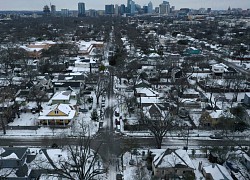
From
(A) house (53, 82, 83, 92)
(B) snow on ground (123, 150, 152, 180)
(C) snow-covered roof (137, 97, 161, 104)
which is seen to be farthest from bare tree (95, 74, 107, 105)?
(B) snow on ground (123, 150, 152, 180)

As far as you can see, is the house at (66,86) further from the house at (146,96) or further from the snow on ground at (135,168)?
the snow on ground at (135,168)

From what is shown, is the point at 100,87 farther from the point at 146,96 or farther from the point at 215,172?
the point at 215,172

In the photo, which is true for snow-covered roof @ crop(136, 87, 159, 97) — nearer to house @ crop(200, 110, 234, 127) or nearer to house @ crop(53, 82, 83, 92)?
house @ crop(53, 82, 83, 92)

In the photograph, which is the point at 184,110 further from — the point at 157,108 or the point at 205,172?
the point at 205,172

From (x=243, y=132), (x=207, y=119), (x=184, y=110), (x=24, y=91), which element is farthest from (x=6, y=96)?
(x=243, y=132)

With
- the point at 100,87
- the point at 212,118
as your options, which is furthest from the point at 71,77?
the point at 212,118

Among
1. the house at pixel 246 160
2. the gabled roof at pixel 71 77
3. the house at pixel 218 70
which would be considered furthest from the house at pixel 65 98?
the house at pixel 218 70

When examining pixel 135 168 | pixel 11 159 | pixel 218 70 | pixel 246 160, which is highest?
pixel 218 70

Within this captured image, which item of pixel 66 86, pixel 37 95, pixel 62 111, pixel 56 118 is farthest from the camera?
pixel 66 86
